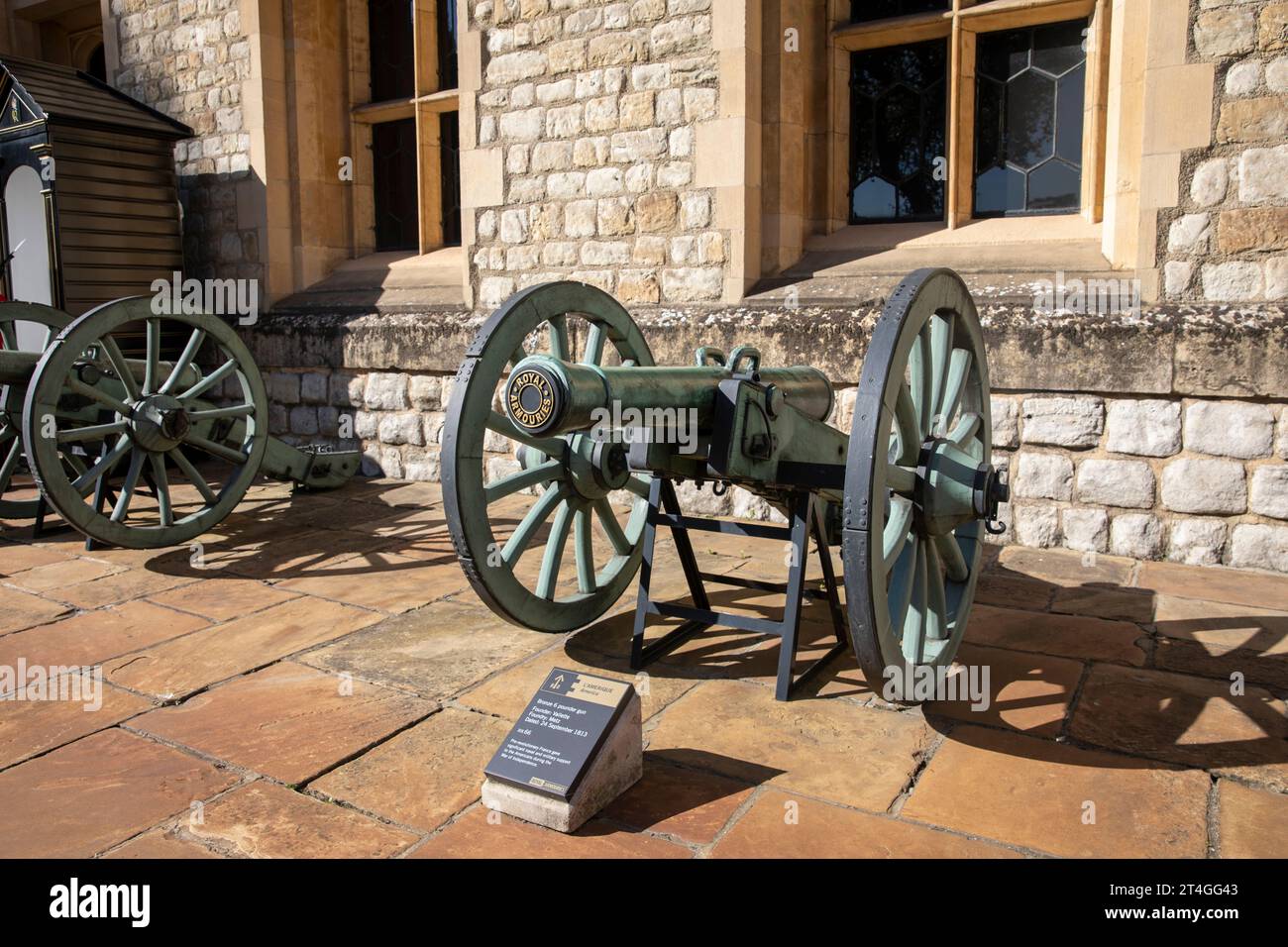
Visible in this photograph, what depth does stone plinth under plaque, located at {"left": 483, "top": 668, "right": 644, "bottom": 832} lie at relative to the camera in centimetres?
233

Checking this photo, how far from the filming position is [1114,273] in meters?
4.73

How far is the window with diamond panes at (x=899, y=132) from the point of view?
5.59 metres

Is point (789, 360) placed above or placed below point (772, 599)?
above

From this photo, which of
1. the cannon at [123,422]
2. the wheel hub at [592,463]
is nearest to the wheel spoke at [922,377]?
the wheel hub at [592,463]

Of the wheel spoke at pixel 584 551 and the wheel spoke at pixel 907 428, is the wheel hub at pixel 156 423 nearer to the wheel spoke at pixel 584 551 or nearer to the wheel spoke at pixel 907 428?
the wheel spoke at pixel 584 551

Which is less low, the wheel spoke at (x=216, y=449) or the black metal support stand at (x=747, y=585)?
the wheel spoke at (x=216, y=449)

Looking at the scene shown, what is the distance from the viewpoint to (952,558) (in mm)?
3180

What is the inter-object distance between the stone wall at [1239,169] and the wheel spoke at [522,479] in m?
2.94

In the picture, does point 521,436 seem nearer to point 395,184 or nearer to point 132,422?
point 132,422

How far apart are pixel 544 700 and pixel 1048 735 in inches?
54.1

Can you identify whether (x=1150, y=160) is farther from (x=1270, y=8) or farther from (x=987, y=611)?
(x=987, y=611)

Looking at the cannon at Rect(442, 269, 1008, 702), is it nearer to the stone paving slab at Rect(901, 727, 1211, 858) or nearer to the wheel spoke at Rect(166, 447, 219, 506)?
the stone paving slab at Rect(901, 727, 1211, 858)

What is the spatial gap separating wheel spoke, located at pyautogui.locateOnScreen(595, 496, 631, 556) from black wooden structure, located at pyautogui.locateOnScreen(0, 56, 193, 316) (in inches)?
202

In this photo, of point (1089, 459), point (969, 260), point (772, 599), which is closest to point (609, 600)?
point (772, 599)
